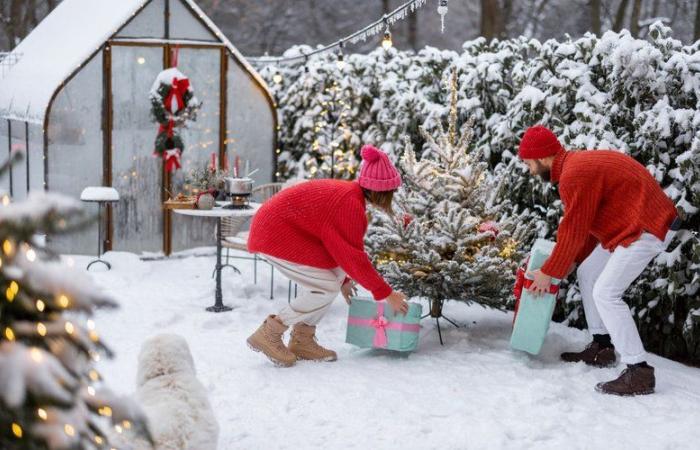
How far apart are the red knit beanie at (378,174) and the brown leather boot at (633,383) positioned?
1.93 m

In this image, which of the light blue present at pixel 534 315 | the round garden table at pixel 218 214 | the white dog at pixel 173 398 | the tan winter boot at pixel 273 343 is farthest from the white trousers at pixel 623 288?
the round garden table at pixel 218 214

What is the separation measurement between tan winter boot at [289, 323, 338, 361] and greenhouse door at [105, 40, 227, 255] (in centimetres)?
469

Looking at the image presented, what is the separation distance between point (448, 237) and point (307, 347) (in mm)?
1379

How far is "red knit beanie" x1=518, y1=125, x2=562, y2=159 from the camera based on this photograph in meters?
6.10

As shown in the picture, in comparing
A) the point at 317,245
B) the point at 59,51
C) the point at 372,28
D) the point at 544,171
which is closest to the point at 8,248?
the point at 317,245

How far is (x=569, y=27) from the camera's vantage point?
28.6m

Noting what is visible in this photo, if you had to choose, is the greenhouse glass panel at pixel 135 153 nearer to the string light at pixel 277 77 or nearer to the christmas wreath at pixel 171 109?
the christmas wreath at pixel 171 109

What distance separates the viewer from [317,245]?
6.15 metres

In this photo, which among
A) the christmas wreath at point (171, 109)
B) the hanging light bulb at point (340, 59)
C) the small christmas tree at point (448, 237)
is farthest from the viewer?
the hanging light bulb at point (340, 59)

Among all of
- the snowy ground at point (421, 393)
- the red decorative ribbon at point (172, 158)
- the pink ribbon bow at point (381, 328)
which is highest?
the red decorative ribbon at point (172, 158)

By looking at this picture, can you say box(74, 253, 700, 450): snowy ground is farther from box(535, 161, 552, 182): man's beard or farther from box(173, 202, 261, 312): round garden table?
box(535, 161, 552, 182): man's beard

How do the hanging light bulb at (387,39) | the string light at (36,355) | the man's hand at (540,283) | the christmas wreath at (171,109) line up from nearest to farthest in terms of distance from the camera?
the string light at (36,355), the man's hand at (540,283), the hanging light bulb at (387,39), the christmas wreath at (171,109)

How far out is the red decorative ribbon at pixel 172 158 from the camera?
1034 cm

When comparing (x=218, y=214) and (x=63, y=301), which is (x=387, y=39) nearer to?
(x=218, y=214)
